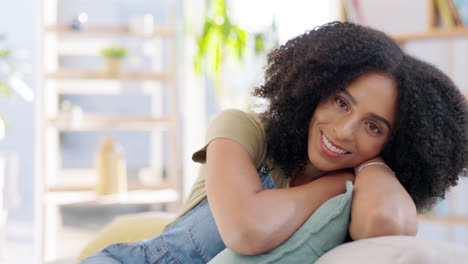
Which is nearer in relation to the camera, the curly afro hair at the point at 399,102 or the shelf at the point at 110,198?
the curly afro hair at the point at 399,102

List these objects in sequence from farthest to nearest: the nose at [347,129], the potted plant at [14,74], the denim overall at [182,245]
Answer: the potted plant at [14,74], the denim overall at [182,245], the nose at [347,129]

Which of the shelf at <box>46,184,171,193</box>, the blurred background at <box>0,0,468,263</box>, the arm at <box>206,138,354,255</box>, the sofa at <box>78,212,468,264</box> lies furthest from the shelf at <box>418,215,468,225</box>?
the sofa at <box>78,212,468,264</box>

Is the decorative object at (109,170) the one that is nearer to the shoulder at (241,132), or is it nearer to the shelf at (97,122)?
the shelf at (97,122)

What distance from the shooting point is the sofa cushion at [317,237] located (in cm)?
101

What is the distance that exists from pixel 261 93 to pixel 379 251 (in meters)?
0.60

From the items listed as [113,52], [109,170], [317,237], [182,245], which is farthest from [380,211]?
[113,52]

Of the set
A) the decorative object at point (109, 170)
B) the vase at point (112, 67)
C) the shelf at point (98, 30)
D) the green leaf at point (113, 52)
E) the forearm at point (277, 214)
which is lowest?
the decorative object at point (109, 170)

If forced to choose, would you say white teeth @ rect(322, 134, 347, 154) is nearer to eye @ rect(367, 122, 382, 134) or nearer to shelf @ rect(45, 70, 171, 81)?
eye @ rect(367, 122, 382, 134)

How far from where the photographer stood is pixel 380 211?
986mm

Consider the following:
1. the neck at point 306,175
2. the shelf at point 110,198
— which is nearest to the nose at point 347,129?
the neck at point 306,175

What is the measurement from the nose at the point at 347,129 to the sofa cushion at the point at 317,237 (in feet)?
0.43

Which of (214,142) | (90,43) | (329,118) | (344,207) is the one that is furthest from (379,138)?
(90,43)

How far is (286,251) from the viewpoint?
102cm

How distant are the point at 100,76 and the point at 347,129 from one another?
2781mm
